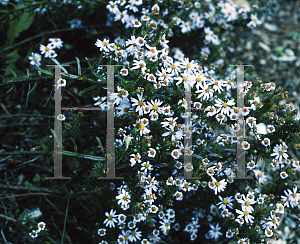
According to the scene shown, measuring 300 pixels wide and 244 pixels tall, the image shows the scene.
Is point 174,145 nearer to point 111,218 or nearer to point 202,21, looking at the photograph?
point 111,218

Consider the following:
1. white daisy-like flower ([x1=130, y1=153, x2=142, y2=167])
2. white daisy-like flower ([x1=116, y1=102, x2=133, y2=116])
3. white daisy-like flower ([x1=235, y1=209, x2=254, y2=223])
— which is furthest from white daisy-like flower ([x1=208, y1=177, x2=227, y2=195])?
white daisy-like flower ([x1=116, y1=102, x2=133, y2=116])

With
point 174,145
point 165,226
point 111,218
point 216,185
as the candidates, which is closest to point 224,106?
point 174,145

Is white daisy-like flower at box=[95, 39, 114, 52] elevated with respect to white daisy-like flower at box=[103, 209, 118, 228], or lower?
elevated

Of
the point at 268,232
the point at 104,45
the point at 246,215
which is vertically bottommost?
the point at 268,232

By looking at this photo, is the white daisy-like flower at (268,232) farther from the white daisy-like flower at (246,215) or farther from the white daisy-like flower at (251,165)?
the white daisy-like flower at (251,165)

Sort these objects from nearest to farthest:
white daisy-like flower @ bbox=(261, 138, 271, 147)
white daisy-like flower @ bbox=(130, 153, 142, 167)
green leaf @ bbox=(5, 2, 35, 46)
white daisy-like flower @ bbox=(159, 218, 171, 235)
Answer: white daisy-like flower @ bbox=(130, 153, 142, 167) → white daisy-like flower @ bbox=(261, 138, 271, 147) → white daisy-like flower @ bbox=(159, 218, 171, 235) → green leaf @ bbox=(5, 2, 35, 46)

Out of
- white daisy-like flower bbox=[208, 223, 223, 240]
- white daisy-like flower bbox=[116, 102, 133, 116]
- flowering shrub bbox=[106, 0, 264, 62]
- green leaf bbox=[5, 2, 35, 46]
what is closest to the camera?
white daisy-like flower bbox=[116, 102, 133, 116]

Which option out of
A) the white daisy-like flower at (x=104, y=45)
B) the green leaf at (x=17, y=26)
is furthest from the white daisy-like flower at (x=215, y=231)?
the green leaf at (x=17, y=26)

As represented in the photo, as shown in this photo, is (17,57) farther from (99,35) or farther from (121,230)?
(121,230)

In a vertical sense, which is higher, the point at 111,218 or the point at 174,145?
the point at 174,145

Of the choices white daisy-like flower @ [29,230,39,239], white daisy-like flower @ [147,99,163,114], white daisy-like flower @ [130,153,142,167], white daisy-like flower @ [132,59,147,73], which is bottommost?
white daisy-like flower @ [29,230,39,239]

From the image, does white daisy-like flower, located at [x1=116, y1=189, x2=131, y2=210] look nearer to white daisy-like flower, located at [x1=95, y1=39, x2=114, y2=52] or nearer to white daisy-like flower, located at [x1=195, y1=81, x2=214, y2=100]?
white daisy-like flower, located at [x1=195, y1=81, x2=214, y2=100]

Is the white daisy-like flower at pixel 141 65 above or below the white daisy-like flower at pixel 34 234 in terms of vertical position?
above

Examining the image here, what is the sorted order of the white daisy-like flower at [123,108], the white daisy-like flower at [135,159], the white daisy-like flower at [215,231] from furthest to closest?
the white daisy-like flower at [215,231] < the white daisy-like flower at [123,108] < the white daisy-like flower at [135,159]
